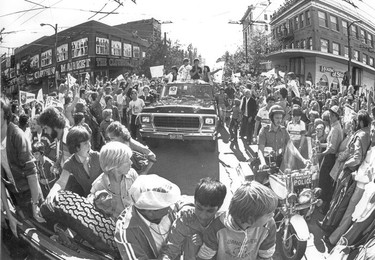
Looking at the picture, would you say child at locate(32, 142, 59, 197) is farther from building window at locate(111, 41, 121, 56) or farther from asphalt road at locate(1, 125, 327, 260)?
building window at locate(111, 41, 121, 56)

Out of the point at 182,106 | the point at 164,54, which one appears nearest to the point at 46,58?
the point at 164,54

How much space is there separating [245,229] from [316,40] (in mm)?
969

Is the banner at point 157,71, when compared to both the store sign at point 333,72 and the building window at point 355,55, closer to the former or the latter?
the store sign at point 333,72

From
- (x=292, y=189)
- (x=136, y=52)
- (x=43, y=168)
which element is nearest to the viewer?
(x=136, y=52)

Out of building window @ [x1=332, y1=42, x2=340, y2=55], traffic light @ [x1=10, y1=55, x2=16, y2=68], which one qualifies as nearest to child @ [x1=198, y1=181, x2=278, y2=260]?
building window @ [x1=332, y1=42, x2=340, y2=55]

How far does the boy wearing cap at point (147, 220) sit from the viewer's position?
184cm

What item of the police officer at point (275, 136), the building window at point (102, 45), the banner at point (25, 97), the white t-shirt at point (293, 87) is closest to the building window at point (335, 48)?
the white t-shirt at point (293, 87)

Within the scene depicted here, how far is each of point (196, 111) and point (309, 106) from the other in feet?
2.02

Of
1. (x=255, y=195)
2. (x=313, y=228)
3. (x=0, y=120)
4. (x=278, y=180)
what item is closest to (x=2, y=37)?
(x=0, y=120)

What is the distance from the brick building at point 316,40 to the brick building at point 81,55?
69 centimetres

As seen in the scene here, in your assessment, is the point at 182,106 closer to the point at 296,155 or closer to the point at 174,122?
the point at 174,122

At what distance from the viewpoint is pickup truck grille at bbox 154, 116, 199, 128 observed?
2.03 metres

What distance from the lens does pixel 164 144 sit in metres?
2.08

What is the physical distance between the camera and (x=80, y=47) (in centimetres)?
204
